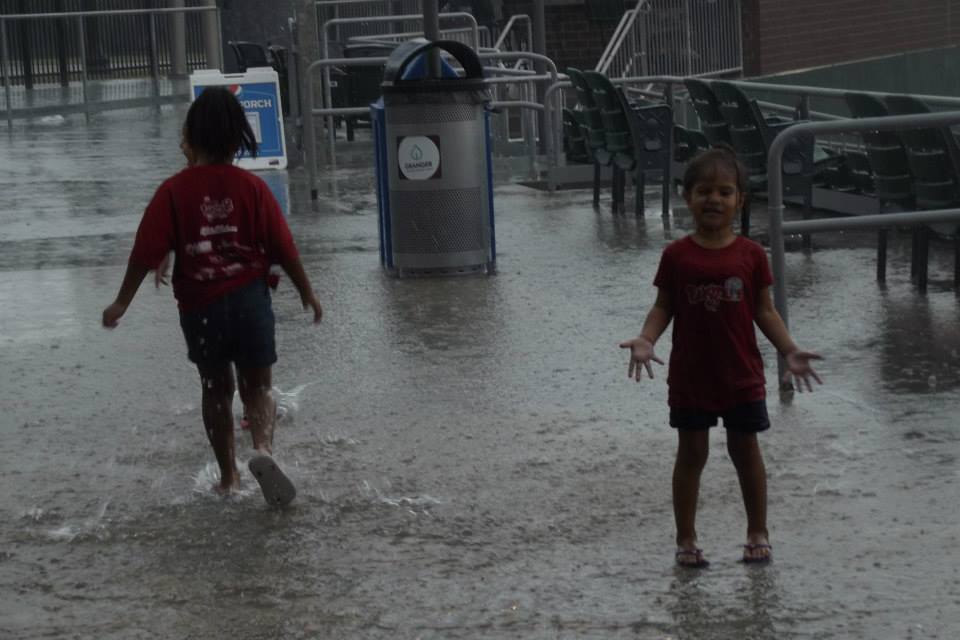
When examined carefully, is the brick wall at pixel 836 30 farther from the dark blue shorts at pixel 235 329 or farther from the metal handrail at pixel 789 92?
the dark blue shorts at pixel 235 329

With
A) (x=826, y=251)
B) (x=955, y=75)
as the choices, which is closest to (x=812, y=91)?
(x=826, y=251)

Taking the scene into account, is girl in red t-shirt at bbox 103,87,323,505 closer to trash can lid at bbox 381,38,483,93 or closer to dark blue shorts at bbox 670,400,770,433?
dark blue shorts at bbox 670,400,770,433

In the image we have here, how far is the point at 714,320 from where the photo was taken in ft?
17.7

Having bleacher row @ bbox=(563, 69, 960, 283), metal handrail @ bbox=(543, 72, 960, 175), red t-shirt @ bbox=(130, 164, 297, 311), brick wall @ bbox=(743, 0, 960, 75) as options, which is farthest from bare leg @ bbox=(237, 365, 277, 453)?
brick wall @ bbox=(743, 0, 960, 75)

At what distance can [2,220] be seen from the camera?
14945 millimetres

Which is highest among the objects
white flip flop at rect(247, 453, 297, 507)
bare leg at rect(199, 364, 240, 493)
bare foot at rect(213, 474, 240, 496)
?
bare leg at rect(199, 364, 240, 493)

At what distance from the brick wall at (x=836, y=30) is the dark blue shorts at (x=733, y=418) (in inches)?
728

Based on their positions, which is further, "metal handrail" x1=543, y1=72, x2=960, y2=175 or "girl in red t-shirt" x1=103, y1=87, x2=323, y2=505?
"metal handrail" x1=543, y1=72, x2=960, y2=175

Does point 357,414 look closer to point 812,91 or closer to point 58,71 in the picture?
point 812,91

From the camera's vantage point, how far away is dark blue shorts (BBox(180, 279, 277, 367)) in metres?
6.28

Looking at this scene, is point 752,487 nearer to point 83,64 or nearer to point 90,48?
point 83,64

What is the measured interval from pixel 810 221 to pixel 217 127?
2.87 metres

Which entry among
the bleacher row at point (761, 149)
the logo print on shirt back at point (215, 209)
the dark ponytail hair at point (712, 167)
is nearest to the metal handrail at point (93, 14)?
the bleacher row at point (761, 149)

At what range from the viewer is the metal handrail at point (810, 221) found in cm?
769
